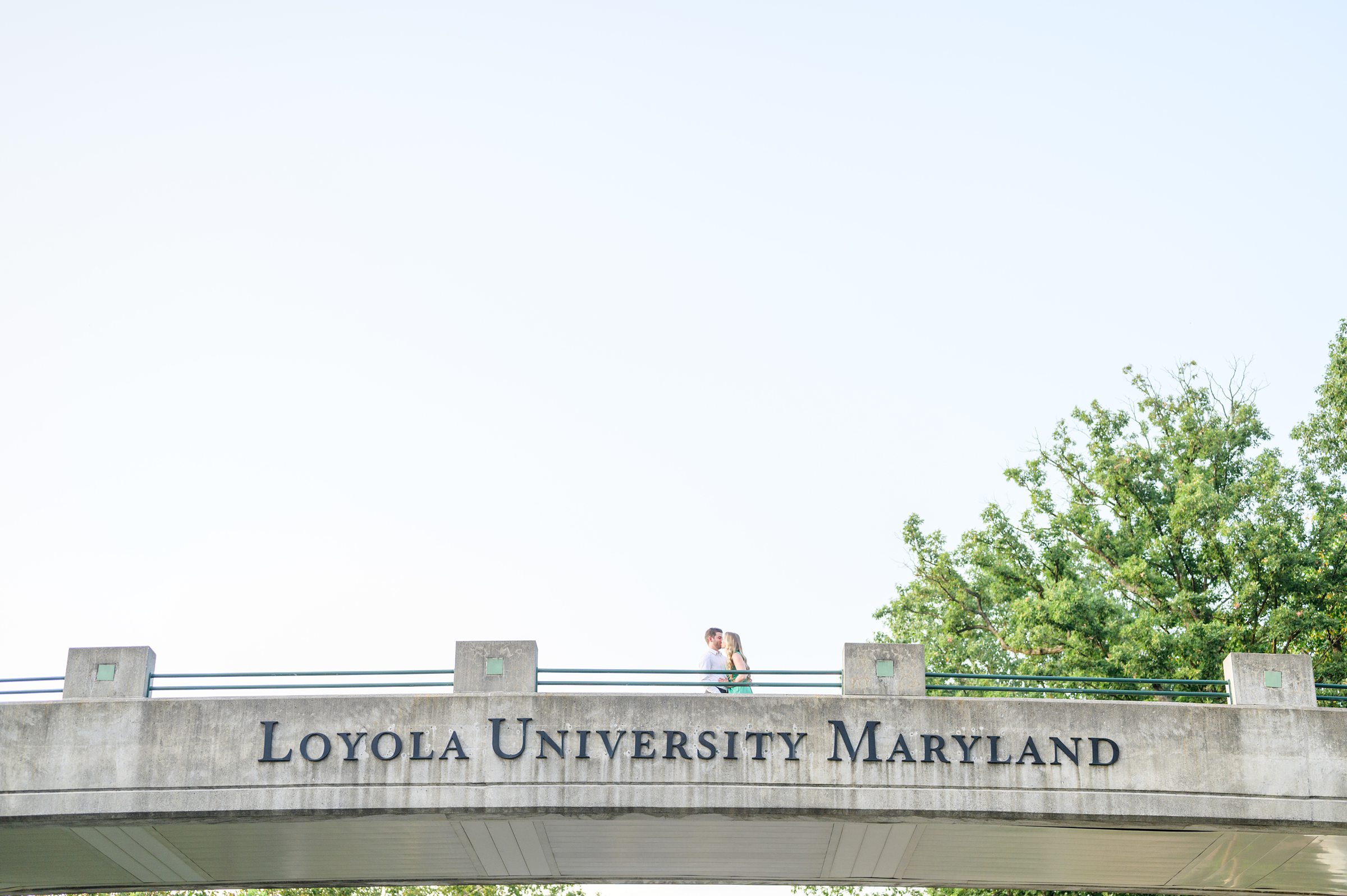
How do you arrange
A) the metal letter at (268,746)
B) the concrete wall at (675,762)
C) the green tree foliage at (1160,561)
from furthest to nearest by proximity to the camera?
the green tree foliage at (1160,561), the metal letter at (268,746), the concrete wall at (675,762)

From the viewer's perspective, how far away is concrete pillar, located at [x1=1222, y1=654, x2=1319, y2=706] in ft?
53.2

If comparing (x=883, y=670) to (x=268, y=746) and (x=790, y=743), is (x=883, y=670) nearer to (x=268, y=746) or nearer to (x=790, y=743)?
(x=790, y=743)

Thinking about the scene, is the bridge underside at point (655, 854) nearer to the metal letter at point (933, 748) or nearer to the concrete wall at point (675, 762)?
the concrete wall at point (675, 762)

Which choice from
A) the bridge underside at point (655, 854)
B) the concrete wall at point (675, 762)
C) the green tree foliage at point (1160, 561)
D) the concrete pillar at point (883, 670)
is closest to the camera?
the concrete wall at point (675, 762)

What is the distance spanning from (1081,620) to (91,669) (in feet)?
55.0

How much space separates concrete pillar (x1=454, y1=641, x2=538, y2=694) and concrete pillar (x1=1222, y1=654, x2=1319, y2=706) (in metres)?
7.57

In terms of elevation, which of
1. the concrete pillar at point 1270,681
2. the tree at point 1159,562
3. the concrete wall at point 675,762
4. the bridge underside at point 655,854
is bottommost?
the bridge underside at point 655,854

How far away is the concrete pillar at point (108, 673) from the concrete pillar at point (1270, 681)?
1181 cm

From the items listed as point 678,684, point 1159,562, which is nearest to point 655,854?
point 678,684

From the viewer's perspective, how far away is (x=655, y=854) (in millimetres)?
18219

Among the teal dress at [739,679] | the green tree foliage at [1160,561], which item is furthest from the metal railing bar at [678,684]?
the green tree foliage at [1160,561]

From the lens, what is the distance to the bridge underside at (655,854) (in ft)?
55.1

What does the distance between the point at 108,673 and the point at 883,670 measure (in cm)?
847

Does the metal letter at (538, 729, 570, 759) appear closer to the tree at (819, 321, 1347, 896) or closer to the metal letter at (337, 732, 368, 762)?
the metal letter at (337, 732, 368, 762)
